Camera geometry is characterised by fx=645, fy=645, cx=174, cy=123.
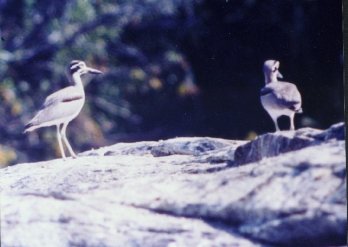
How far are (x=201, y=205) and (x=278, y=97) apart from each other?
0.54 meters

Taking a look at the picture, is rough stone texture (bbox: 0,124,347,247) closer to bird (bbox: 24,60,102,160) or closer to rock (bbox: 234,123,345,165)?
rock (bbox: 234,123,345,165)

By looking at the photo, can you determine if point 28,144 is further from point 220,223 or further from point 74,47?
point 220,223

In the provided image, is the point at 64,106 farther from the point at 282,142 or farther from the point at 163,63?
the point at 282,142

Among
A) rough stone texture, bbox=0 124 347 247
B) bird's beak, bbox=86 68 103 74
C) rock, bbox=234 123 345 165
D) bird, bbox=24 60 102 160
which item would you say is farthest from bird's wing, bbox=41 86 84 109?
rock, bbox=234 123 345 165

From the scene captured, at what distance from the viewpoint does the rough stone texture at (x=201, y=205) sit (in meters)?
2.21

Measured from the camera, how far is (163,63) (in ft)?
9.63

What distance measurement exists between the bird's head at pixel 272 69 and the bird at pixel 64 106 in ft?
2.42

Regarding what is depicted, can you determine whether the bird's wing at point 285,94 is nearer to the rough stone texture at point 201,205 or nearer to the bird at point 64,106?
the rough stone texture at point 201,205

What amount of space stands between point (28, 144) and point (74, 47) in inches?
19.8

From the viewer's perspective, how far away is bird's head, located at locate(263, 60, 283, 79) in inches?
104

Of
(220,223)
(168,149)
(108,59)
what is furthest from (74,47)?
(220,223)

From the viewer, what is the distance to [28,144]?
301 centimetres

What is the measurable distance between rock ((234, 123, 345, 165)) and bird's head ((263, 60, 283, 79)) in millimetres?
293

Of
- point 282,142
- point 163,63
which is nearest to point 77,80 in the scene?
point 163,63
